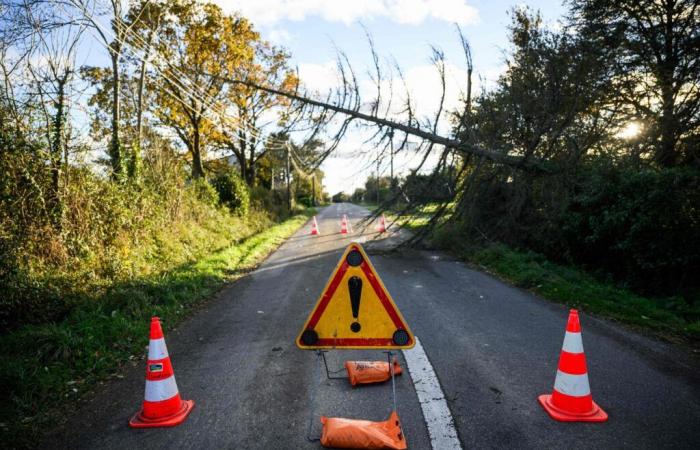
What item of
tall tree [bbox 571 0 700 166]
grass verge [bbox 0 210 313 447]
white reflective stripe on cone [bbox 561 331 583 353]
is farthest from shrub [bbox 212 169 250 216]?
white reflective stripe on cone [bbox 561 331 583 353]

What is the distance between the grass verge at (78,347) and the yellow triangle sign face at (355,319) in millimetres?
2372

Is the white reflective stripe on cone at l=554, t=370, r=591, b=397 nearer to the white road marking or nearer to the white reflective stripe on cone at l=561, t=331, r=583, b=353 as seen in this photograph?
the white reflective stripe on cone at l=561, t=331, r=583, b=353

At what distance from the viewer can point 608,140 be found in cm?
596

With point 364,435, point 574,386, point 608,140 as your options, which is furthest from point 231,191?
point 574,386

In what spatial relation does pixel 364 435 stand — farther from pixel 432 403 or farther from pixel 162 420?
pixel 162 420

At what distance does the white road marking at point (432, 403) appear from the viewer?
2811 mm

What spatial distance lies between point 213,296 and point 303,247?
6.91 meters

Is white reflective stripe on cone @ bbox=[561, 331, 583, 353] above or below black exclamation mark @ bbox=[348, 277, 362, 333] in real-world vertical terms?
below

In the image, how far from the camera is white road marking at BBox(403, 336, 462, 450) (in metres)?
2.81

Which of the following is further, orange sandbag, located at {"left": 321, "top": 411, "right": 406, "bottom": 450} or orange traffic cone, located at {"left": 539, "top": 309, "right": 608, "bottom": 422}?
orange traffic cone, located at {"left": 539, "top": 309, "right": 608, "bottom": 422}

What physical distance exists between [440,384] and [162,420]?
2.43 metres

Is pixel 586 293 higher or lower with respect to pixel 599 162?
lower

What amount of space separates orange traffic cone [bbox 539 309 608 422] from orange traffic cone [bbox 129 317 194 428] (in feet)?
10.1

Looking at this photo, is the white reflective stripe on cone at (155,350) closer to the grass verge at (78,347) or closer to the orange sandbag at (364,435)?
the grass verge at (78,347)
